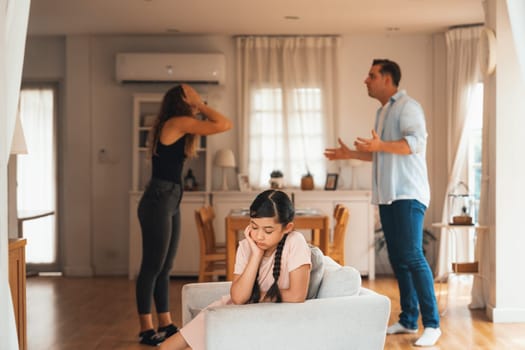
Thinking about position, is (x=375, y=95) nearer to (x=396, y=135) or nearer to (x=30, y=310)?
(x=396, y=135)

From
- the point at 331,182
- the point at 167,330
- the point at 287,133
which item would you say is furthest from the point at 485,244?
the point at 287,133

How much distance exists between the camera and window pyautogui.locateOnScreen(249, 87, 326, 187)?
8.00 metres

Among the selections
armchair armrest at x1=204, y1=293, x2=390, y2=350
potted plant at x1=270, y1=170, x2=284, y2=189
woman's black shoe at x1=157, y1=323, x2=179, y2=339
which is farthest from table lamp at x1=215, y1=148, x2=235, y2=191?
armchair armrest at x1=204, y1=293, x2=390, y2=350

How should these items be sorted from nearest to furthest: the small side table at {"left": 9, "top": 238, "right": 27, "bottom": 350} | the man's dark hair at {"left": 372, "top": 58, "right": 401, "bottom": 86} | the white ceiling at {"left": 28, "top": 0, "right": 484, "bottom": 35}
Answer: the small side table at {"left": 9, "top": 238, "right": 27, "bottom": 350} < the man's dark hair at {"left": 372, "top": 58, "right": 401, "bottom": 86} < the white ceiling at {"left": 28, "top": 0, "right": 484, "bottom": 35}

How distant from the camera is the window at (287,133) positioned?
8.00 metres

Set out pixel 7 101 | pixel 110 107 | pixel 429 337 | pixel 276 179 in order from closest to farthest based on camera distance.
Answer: pixel 7 101 → pixel 429 337 → pixel 276 179 → pixel 110 107

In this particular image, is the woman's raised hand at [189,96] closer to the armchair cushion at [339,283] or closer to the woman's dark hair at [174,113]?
the woman's dark hair at [174,113]

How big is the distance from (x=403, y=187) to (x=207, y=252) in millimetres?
2082

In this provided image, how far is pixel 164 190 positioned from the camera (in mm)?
4625

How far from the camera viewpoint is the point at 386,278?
7734 millimetres

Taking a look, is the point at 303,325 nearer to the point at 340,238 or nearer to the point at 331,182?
the point at 340,238

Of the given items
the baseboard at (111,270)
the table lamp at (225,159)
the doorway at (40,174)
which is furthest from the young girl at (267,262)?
the doorway at (40,174)

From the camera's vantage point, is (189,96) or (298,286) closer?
A: (298,286)

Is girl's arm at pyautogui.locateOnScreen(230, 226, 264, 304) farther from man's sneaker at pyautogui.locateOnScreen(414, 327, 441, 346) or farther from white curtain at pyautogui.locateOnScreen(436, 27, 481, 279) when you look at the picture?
white curtain at pyautogui.locateOnScreen(436, 27, 481, 279)
